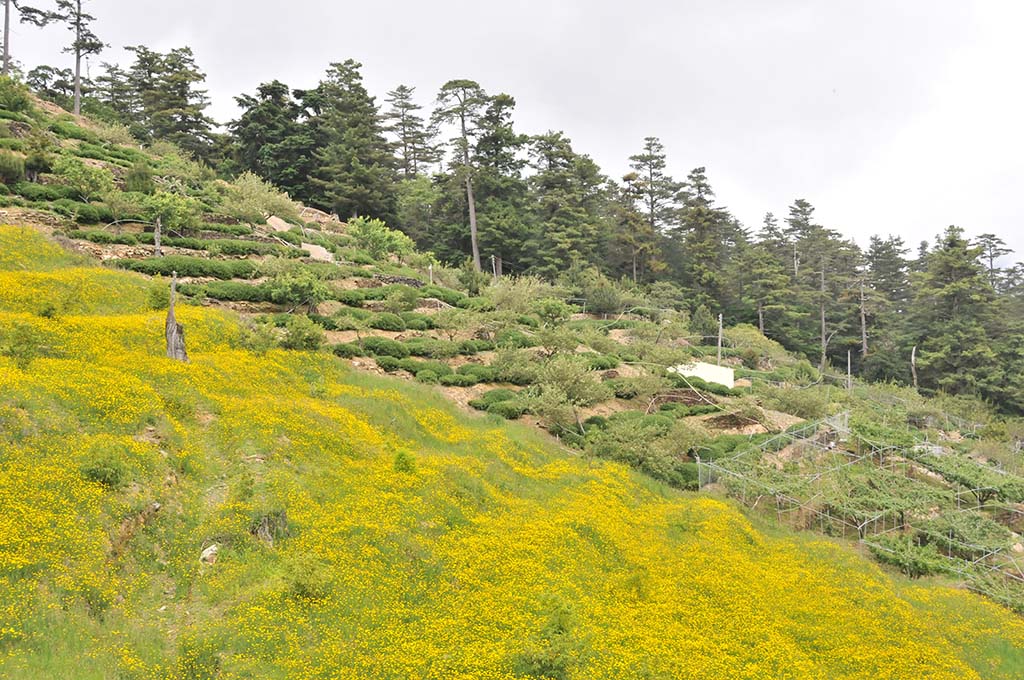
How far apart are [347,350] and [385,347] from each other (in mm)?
2244

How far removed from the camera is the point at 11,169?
3058cm

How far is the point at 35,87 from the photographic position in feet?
221

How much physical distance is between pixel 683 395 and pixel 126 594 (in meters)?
28.4

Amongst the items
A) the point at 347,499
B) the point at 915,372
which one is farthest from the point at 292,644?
the point at 915,372

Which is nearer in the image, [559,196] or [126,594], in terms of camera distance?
[126,594]

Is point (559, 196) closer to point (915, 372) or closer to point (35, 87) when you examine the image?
point (915, 372)

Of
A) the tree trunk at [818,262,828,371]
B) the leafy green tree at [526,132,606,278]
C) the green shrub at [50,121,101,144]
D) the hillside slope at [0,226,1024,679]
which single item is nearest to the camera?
the hillside slope at [0,226,1024,679]

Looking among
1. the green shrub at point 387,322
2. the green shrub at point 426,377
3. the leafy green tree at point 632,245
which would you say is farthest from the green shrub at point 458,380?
the leafy green tree at point 632,245

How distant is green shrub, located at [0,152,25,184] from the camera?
30.3m

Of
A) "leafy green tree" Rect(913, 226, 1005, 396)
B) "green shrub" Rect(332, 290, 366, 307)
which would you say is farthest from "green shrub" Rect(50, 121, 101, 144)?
"leafy green tree" Rect(913, 226, 1005, 396)

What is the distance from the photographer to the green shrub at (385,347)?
28.0 meters

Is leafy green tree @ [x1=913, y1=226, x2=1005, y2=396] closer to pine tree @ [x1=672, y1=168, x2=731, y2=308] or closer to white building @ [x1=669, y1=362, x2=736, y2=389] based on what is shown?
pine tree @ [x1=672, y1=168, x2=731, y2=308]

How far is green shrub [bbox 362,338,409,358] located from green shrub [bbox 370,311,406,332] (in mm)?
2145

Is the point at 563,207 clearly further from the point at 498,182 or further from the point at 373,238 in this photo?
the point at 373,238
